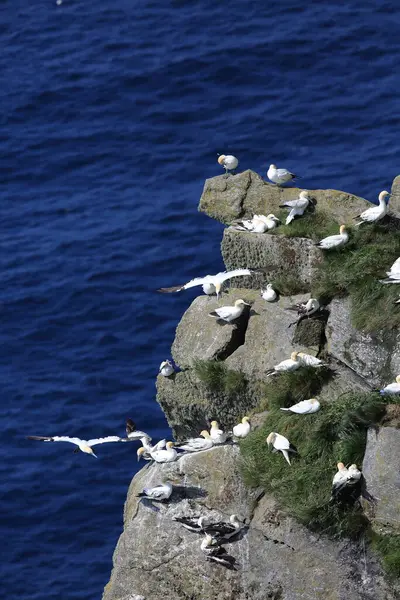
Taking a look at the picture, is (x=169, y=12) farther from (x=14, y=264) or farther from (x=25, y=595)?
(x=25, y=595)

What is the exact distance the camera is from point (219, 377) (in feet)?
71.5

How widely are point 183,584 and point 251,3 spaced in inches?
1180

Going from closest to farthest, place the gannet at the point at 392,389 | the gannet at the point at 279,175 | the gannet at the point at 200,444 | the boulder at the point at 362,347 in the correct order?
the gannet at the point at 392,389
the boulder at the point at 362,347
the gannet at the point at 200,444
the gannet at the point at 279,175

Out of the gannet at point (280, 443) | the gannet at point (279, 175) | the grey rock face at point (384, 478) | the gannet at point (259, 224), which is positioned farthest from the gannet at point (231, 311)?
the grey rock face at point (384, 478)

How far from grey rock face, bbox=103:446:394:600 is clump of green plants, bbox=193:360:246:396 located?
4.49 feet

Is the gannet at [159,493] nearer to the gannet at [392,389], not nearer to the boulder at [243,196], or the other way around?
the gannet at [392,389]

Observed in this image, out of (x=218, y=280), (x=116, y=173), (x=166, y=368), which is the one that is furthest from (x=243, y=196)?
(x=116, y=173)

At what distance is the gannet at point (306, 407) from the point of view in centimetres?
1981

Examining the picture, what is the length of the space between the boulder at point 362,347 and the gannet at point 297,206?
7.30 ft

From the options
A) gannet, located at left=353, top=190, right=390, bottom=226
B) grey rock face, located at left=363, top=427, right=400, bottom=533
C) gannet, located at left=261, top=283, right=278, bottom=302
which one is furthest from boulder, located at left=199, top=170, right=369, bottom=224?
grey rock face, located at left=363, top=427, right=400, bottom=533

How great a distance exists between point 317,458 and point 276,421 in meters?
1.03

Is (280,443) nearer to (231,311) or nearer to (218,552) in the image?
(218,552)

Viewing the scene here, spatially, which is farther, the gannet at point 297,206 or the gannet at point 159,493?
the gannet at point 297,206

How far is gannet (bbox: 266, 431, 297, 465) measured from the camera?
19.5 metres
